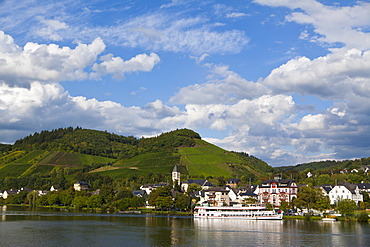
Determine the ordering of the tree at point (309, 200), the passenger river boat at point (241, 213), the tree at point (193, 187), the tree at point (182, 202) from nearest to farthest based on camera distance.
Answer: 1. the passenger river boat at point (241, 213)
2. the tree at point (309, 200)
3. the tree at point (182, 202)
4. the tree at point (193, 187)

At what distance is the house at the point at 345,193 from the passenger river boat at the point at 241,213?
102 feet

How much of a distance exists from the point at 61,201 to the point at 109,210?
3395 centimetres

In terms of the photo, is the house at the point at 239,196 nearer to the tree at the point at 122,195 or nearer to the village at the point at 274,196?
the village at the point at 274,196

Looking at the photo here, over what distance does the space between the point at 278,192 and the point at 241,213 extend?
87.3 ft

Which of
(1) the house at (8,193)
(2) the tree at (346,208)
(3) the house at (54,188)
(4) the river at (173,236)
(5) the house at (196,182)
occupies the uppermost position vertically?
(5) the house at (196,182)

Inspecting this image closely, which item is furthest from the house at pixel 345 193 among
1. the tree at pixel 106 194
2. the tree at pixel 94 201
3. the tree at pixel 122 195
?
the tree at pixel 94 201

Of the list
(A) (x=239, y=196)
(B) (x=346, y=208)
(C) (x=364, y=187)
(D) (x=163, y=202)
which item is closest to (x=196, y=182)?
(A) (x=239, y=196)

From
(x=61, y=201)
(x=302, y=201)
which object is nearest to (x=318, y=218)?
(x=302, y=201)

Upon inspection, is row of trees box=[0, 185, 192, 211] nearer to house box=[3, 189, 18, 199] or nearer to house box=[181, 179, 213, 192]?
house box=[181, 179, 213, 192]

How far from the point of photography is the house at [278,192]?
12294 centimetres

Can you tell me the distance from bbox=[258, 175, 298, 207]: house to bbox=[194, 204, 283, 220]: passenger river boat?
20652 millimetres

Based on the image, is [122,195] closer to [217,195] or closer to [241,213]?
[217,195]

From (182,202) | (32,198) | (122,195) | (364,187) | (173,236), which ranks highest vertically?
(364,187)

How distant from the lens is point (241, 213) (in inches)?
4013
